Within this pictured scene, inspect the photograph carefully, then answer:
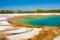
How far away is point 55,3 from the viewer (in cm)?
959

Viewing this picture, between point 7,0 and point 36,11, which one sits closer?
point 7,0

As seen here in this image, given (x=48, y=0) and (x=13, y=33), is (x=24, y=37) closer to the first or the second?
(x=13, y=33)

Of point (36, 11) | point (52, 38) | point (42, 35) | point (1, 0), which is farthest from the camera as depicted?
point (36, 11)

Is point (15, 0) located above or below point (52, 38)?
above

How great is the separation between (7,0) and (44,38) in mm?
6965

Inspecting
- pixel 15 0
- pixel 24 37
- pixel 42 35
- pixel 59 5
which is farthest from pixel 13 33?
pixel 59 5

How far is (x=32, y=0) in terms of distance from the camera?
946 centimetres

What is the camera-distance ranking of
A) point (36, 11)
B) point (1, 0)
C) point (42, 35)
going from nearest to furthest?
point (42, 35), point (1, 0), point (36, 11)

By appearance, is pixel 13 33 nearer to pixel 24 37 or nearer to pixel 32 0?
pixel 24 37

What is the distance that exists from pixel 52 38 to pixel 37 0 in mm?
6495

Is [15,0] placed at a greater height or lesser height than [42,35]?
greater

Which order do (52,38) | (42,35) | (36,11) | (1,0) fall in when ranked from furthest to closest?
(36,11) → (1,0) → (42,35) → (52,38)

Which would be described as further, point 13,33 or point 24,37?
point 13,33

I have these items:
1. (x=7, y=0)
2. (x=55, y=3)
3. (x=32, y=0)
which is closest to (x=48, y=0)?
(x=55, y=3)
